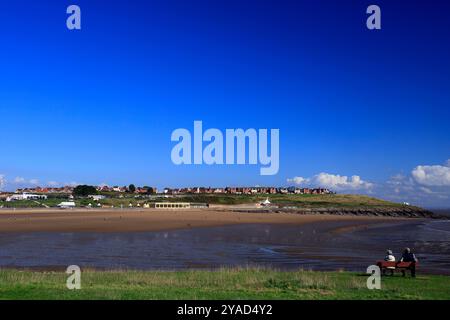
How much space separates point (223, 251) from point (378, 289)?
64.6ft

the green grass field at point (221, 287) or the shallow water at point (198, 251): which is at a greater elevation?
the green grass field at point (221, 287)

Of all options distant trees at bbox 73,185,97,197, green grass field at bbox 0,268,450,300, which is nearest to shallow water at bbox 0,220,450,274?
green grass field at bbox 0,268,450,300

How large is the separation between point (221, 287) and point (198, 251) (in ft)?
60.9

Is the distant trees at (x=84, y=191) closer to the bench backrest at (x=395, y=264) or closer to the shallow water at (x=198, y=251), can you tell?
the shallow water at (x=198, y=251)

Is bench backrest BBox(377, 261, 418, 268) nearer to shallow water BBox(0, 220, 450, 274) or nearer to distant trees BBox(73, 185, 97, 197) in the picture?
shallow water BBox(0, 220, 450, 274)

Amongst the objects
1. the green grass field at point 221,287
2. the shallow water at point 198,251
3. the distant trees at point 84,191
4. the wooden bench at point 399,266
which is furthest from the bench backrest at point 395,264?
the distant trees at point 84,191

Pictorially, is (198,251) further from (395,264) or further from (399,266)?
(399,266)

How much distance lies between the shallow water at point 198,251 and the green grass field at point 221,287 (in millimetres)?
6744

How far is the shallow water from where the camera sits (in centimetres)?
2873

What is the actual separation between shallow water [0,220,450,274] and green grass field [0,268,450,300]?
6744 millimetres

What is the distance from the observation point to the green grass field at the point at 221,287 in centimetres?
1461

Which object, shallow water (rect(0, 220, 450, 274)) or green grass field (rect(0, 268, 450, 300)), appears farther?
shallow water (rect(0, 220, 450, 274))

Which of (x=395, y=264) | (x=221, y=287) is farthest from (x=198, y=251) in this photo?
(x=221, y=287)
